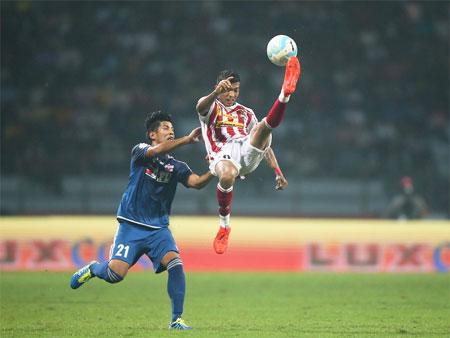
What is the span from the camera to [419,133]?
21.5 meters

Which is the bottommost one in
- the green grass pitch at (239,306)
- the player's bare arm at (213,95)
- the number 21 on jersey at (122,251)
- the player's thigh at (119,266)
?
the green grass pitch at (239,306)

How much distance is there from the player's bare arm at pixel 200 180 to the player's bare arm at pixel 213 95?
672 mm

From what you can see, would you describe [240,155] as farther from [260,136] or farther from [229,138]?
[260,136]

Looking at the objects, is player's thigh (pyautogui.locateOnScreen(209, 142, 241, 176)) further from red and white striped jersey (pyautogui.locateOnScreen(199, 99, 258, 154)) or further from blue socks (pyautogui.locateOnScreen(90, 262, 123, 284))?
blue socks (pyautogui.locateOnScreen(90, 262, 123, 284))

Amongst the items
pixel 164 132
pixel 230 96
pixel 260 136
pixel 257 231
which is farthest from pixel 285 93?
pixel 257 231

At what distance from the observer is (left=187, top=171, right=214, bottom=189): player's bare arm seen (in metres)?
8.67

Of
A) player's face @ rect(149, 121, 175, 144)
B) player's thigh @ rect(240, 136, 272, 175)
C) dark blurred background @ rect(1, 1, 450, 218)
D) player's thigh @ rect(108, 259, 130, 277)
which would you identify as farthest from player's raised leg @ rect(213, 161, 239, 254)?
dark blurred background @ rect(1, 1, 450, 218)

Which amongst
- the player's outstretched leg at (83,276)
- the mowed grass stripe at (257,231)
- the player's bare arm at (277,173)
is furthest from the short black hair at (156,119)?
the mowed grass stripe at (257,231)

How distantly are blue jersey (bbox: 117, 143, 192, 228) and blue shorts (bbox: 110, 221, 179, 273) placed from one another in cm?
9

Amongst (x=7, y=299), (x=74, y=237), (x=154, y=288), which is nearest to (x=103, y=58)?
(x=74, y=237)

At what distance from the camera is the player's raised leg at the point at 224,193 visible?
8844 mm

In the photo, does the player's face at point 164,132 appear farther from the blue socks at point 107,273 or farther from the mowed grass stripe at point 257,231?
the mowed grass stripe at point 257,231

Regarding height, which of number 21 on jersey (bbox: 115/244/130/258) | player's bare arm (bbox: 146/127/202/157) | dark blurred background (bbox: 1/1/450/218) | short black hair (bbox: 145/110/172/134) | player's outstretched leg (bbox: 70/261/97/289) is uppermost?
dark blurred background (bbox: 1/1/450/218)

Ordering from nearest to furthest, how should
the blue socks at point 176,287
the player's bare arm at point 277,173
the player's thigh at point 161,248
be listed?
1. the blue socks at point 176,287
2. the player's thigh at point 161,248
3. the player's bare arm at point 277,173
